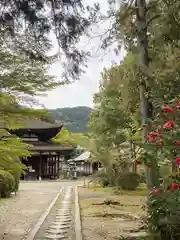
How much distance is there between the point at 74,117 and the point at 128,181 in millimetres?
65635

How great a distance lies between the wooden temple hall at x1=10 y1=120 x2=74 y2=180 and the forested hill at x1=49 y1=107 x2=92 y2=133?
123ft

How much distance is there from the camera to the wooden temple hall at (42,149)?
115 feet

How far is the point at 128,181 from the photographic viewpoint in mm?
19297

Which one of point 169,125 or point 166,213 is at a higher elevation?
point 169,125

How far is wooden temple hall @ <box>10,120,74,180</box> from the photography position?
34938 mm

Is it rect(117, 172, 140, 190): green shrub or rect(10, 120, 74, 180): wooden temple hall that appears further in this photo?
rect(10, 120, 74, 180): wooden temple hall

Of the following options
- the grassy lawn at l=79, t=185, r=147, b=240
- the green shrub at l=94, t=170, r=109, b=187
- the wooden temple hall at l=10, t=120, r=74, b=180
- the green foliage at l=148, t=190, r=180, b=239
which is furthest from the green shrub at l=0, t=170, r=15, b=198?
the wooden temple hall at l=10, t=120, r=74, b=180

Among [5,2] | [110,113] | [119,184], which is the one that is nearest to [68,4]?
[5,2]

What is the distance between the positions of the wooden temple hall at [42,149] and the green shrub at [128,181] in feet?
52.0

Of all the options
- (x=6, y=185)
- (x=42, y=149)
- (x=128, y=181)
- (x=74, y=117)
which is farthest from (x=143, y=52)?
(x=74, y=117)

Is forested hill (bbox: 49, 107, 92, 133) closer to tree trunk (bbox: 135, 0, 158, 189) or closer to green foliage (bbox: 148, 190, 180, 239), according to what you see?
tree trunk (bbox: 135, 0, 158, 189)

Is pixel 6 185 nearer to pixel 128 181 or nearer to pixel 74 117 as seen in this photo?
pixel 128 181

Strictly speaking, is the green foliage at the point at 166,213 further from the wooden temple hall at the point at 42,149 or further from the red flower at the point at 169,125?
the wooden temple hall at the point at 42,149

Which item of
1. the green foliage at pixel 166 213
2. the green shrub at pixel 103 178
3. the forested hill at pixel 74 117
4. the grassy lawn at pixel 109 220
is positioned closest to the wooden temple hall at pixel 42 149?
the green shrub at pixel 103 178
